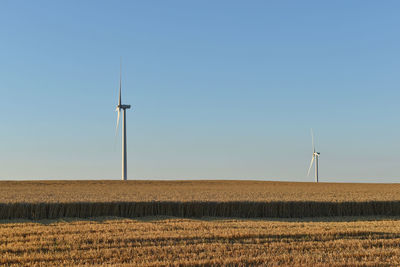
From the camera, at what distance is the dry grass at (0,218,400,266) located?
12.5 meters

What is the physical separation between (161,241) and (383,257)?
6633 mm

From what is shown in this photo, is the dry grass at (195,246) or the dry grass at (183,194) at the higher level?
the dry grass at (183,194)

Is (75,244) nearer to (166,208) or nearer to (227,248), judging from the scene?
(227,248)

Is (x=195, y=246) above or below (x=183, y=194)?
below

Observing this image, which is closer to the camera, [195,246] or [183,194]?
[195,246]

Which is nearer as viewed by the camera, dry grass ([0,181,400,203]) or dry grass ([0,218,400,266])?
dry grass ([0,218,400,266])

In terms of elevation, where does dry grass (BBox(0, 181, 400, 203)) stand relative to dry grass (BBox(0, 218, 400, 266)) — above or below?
above

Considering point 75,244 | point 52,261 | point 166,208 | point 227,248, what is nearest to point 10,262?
point 52,261

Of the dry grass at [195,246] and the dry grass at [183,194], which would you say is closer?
the dry grass at [195,246]

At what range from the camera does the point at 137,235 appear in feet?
52.7

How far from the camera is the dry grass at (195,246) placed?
12516 mm

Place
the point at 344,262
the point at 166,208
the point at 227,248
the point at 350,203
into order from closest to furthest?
the point at 344,262 → the point at 227,248 → the point at 166,208 → the point at 350,203

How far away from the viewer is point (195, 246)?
1420 cm

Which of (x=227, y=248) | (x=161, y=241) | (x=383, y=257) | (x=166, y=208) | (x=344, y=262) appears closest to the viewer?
(x=344, y=262)
